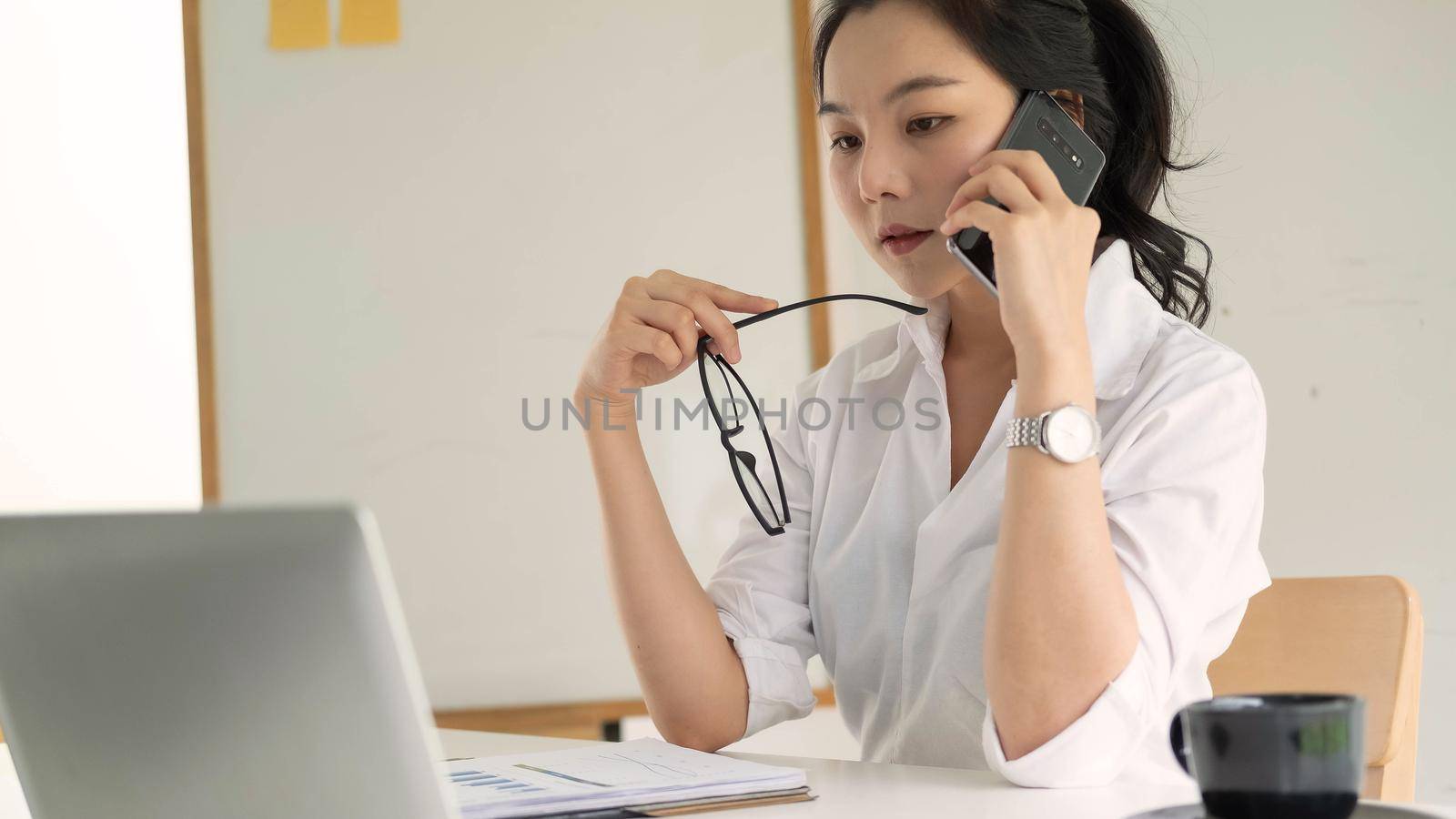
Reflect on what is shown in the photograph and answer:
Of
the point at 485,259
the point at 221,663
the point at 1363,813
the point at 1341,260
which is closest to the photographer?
the point at 221,663

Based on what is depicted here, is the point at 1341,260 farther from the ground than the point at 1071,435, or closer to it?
farther from the ground

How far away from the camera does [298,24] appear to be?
6.72 feet

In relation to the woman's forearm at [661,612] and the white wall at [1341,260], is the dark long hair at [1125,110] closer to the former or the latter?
the woman's forearm at [661,612]

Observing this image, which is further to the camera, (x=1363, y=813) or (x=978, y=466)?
(x=978, y=466)

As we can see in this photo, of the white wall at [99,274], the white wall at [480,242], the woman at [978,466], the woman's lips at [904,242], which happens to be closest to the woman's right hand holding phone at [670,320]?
the woman at [978,466]

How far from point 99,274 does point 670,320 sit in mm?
1401

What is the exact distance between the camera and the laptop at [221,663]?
0.46m

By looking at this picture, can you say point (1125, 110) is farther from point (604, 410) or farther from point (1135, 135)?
point (604, 410)

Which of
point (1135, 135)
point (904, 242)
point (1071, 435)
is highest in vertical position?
point (1135, 135)

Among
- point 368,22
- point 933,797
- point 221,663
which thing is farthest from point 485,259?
point 221,663

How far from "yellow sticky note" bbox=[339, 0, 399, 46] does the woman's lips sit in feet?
3.98

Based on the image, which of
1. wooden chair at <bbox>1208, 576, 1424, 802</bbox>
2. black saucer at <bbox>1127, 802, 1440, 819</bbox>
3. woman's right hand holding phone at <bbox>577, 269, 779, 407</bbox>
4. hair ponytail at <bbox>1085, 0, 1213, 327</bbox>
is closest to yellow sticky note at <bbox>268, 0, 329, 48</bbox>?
woman's right hand holding phone at <bbox>577, 269, 779, 407</bbox>

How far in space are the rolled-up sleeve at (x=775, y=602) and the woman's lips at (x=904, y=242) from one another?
0.25m

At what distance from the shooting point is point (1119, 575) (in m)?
0.89
